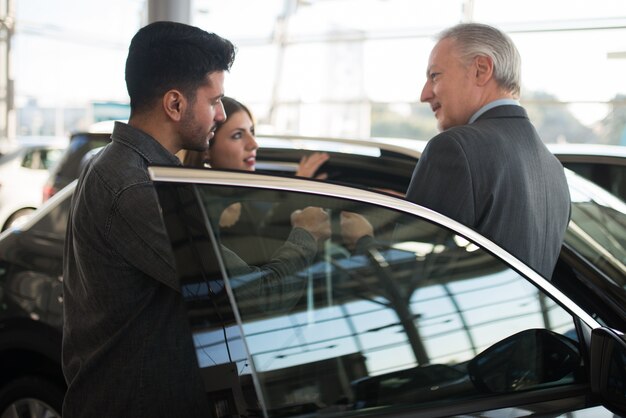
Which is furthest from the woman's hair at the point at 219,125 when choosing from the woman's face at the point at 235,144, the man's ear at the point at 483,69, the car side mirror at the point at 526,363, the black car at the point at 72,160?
the black car at the point at 72,160

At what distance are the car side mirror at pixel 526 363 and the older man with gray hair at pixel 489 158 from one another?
8.0 inches

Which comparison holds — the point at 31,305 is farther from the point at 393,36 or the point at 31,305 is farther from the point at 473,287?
the point at 393,36

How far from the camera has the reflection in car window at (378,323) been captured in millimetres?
1385

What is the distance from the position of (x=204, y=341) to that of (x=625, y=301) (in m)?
1.17

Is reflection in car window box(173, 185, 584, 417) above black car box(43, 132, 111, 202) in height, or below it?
below

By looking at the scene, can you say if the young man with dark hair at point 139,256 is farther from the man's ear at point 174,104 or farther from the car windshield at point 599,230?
the car windshield at point 599,230

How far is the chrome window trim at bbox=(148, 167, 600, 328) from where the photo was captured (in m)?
1.35

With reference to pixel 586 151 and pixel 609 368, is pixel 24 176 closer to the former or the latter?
pixel 586 151

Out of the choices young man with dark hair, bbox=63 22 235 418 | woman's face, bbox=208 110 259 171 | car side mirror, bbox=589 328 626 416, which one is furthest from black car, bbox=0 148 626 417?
woman's face, bbox=208 110 259 171

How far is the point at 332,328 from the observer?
1.46m

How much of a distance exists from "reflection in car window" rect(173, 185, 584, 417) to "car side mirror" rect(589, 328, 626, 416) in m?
0.05

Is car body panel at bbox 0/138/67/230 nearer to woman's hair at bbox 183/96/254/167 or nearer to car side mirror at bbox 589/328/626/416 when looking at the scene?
woman's hair at bbox 183/96/254/167

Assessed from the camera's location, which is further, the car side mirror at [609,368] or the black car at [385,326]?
the car side mirror at [609,368]

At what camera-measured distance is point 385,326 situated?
1480 millimetres
